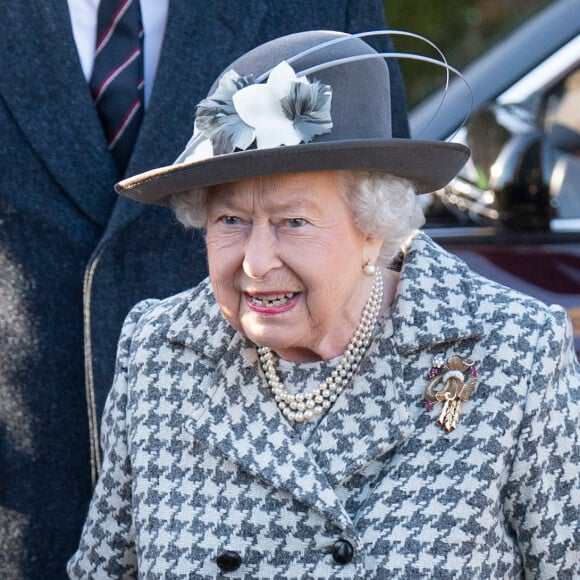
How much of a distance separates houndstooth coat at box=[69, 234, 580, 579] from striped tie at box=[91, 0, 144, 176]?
61 centimetres

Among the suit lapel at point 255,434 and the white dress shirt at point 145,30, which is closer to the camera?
the suit lapel at point 255,434

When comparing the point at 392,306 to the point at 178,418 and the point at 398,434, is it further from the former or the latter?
the point at 178,418

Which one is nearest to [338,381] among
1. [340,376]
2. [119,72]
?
[340,376]

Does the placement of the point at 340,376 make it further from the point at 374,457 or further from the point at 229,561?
the point at 229,561

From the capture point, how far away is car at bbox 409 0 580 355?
357cm

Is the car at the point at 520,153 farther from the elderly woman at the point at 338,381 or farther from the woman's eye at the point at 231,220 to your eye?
the woman's eye at the point at 231,220

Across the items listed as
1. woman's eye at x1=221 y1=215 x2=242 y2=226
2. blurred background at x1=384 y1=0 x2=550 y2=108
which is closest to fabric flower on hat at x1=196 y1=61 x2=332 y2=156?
woman's eye at x1=221 y1=215 x2=242 y2=226

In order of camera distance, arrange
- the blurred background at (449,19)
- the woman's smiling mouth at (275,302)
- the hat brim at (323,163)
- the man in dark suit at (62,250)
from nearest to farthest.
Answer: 1. the hat brim at (323,163)
2. the woman's smiling mouth at (275,302)
3. the man in dark suit at (62,250)
4. the blurred background at (449,19)

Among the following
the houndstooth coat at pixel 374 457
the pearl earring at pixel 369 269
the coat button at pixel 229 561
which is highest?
the pearl earring at pixel 369 269

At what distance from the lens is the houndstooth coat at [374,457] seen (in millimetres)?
2324

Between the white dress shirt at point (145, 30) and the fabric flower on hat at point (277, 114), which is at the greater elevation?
the white dress shirt at point (145, 30)

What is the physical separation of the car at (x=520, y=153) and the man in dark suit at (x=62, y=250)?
92 cm

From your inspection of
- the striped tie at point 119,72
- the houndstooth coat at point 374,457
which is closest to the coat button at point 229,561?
the houndstooth coat at point 374,457

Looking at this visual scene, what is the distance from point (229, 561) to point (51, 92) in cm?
121
